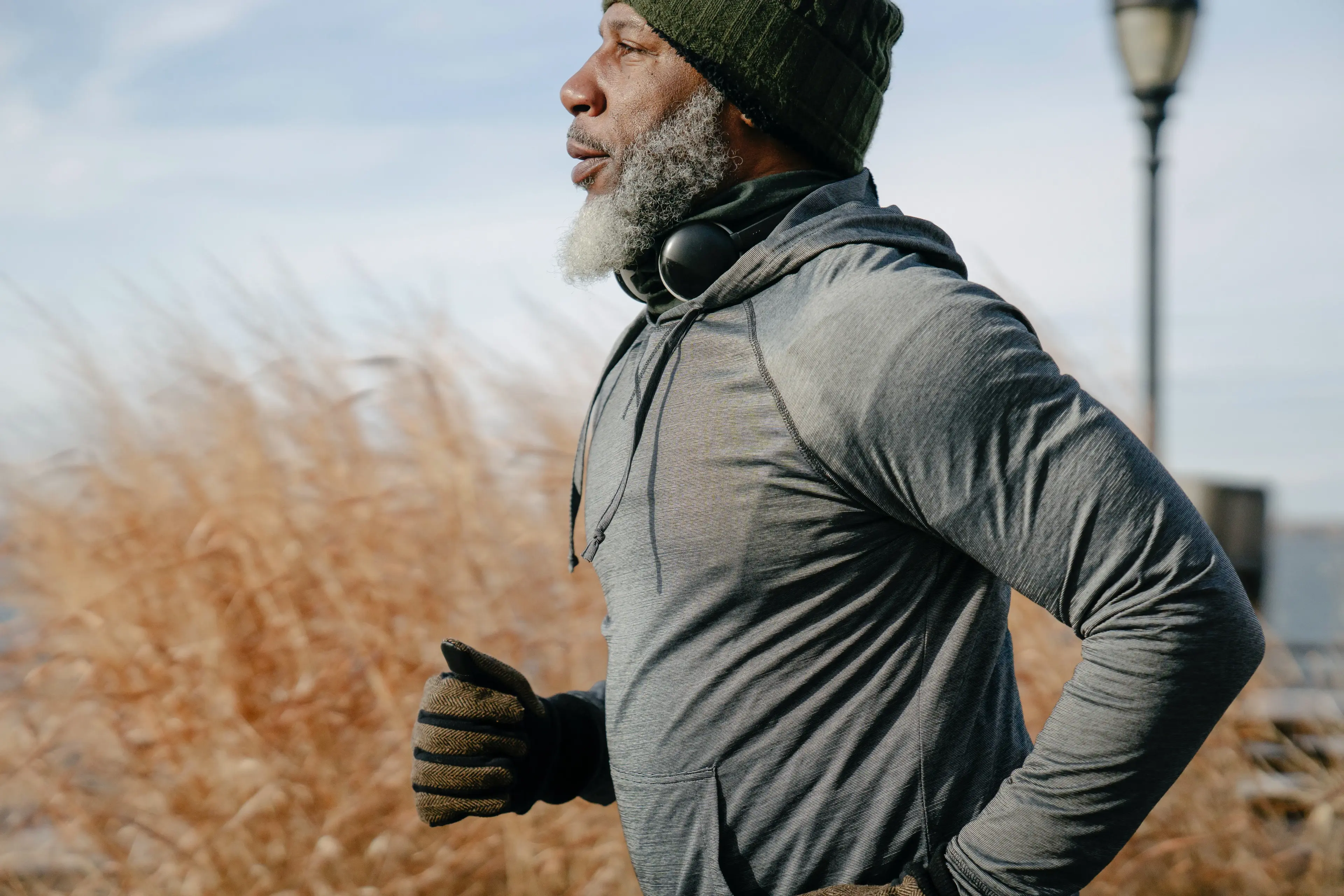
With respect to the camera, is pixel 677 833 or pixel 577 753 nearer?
pixel 677 833

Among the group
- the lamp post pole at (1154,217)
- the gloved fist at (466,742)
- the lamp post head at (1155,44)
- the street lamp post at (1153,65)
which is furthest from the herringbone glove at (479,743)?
the lamp post head at (1155,44)

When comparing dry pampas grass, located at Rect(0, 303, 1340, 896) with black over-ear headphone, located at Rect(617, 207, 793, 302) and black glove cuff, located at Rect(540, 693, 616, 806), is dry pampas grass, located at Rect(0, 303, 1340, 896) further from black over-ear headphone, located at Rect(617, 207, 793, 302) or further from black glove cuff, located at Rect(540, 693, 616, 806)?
black over-ear headphone, located at Rect(617, 207, 793, 302)

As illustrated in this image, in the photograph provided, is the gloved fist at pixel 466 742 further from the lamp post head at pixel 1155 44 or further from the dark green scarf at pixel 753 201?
the lamp post head at pixel 1155 44

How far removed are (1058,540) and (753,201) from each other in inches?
25.0

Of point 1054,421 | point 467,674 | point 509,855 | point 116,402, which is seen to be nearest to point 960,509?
point 1054,421

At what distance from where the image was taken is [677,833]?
1.37 meters

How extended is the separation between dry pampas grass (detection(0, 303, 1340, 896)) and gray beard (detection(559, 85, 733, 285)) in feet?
5.49

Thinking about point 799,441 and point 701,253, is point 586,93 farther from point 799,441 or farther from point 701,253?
point 799,441

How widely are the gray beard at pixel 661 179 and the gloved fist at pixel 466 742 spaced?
23.7 inches

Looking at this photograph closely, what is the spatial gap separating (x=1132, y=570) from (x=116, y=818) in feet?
8.57

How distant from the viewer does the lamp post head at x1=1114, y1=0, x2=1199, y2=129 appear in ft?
15.3

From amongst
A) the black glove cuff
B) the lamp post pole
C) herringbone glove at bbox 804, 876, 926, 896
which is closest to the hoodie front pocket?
herringbone glove at bbox 804, 876, 926, 896

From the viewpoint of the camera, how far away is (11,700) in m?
2.94

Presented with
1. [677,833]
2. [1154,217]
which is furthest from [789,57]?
[1154,217]
